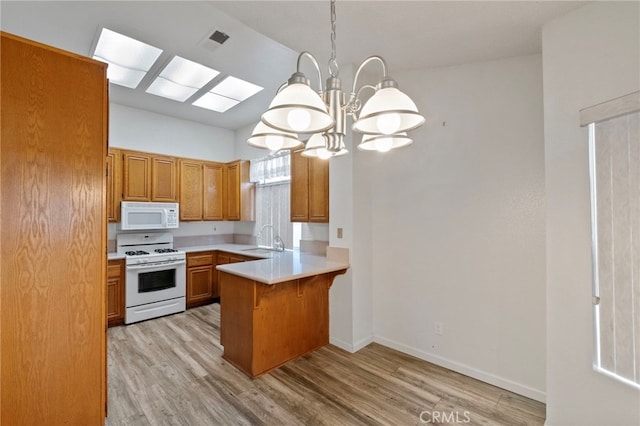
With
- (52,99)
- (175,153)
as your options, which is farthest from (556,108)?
(175,153)

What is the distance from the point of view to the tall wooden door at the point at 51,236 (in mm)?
1403

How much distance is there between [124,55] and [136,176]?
182cm

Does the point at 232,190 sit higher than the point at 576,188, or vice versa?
the point at 232,190

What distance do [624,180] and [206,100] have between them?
14.1 ft

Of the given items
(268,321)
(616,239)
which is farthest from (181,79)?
(616,239)

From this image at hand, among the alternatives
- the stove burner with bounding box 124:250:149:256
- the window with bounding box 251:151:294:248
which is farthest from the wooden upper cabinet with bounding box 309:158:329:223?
the stove burner with bounding box 124:250:149:256

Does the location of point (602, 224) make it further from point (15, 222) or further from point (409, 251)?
point (15, 222)

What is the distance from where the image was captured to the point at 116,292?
11.8 ft

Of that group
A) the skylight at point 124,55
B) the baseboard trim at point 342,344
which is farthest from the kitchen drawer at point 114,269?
the baseboard trim at point 342,344

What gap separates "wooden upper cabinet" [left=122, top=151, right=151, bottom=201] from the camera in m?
3.96

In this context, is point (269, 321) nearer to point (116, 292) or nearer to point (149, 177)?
point (116, 292)

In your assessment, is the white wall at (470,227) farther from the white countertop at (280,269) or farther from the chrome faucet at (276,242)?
the chrome faucet at (276,242)

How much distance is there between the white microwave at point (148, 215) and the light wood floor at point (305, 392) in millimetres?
1714

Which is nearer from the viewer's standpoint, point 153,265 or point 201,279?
point 153,265
